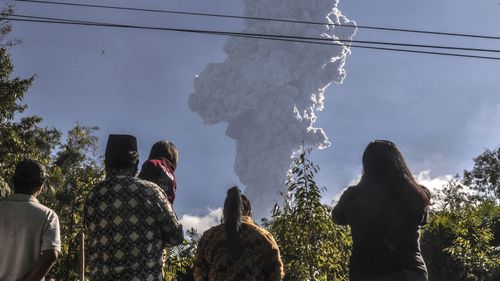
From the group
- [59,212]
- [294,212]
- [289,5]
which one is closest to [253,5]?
[289,5]

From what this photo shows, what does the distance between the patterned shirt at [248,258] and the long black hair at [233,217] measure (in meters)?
0.06

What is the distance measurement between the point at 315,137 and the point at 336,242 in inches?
7471

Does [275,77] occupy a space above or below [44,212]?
above

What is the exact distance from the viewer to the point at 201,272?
489cm

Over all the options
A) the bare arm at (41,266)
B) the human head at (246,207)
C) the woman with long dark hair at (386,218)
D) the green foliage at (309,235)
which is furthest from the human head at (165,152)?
the green foliage at (309,235)

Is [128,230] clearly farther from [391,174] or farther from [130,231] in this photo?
[391,174]

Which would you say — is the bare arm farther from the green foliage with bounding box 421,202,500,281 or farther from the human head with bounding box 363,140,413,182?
the green foliage with bounding box 421,202,500,281

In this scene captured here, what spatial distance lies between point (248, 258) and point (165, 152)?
1.05 metres

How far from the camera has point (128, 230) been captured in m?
3.39

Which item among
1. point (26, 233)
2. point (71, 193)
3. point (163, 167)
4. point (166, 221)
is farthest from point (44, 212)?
point (71, 193)

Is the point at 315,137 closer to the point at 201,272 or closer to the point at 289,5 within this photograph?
the point at 289,5

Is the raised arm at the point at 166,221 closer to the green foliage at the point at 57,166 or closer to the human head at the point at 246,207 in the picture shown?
the human head at the point at 246,207

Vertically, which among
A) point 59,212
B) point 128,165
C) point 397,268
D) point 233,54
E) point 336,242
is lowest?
point 397,268

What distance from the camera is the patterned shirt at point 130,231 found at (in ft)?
11.0
